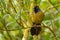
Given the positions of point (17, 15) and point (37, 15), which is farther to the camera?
point (37, 15)

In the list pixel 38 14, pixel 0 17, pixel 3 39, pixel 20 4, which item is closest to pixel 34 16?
pixel 38 14

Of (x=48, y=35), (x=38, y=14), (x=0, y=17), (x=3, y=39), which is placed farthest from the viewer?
(x=48, y=35)

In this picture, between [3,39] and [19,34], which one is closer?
[3,39]

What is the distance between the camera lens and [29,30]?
1.27 m

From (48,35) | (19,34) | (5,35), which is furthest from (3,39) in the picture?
(48,35)

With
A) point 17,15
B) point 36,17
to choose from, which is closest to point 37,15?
point 36,17

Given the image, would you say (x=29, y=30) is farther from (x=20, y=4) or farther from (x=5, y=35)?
(x=5, y=35)

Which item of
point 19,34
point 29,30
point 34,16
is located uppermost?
point 34,16

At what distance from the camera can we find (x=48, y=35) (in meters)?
1.82

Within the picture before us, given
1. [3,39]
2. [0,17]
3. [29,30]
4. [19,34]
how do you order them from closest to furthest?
[29,30] < [0,17] < [3,39] < [19,34]

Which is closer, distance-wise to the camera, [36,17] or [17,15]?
[17,15]

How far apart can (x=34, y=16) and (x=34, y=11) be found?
1.2 inches

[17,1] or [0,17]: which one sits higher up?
[17,1]

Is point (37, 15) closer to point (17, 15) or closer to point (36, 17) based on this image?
point (36, 17)
